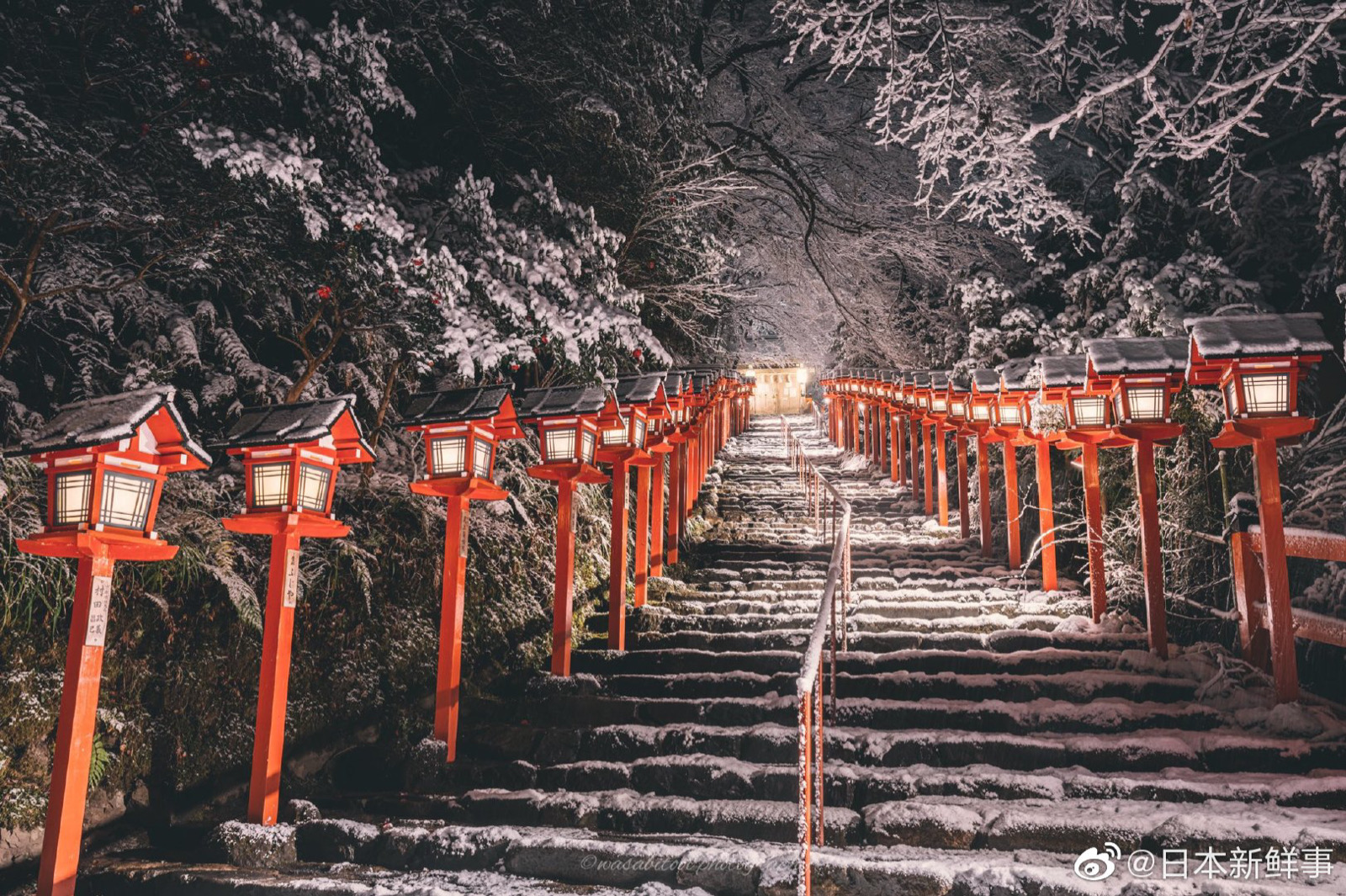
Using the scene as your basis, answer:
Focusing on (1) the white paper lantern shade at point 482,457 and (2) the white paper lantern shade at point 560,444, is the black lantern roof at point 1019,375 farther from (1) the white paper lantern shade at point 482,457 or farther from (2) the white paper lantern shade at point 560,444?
(1) the white paper lantern shade at point 482,457

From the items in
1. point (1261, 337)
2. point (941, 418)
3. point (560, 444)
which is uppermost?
point (941, 418)

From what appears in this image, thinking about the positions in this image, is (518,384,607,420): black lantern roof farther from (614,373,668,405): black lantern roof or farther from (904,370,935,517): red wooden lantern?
(904,370,935,517): red wooden lantern

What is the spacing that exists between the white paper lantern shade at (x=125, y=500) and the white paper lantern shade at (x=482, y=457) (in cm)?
250

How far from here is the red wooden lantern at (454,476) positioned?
623cm

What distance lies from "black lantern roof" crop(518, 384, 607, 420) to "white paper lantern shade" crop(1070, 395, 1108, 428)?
17.8ft

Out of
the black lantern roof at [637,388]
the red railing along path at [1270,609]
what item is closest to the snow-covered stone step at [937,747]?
the red railing along path at [1270,609]

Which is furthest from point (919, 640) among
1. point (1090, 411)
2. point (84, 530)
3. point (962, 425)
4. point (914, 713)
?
point (84, 530)

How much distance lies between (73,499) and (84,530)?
201 millimetres

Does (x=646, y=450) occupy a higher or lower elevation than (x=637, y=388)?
lower

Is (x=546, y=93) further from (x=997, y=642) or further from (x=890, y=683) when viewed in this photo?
(x=997, y=642)

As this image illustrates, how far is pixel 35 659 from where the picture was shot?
4875 millimetres

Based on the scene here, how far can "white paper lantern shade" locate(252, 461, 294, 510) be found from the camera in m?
5.04

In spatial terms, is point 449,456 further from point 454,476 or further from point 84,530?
point 84,530

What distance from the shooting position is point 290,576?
523cm
